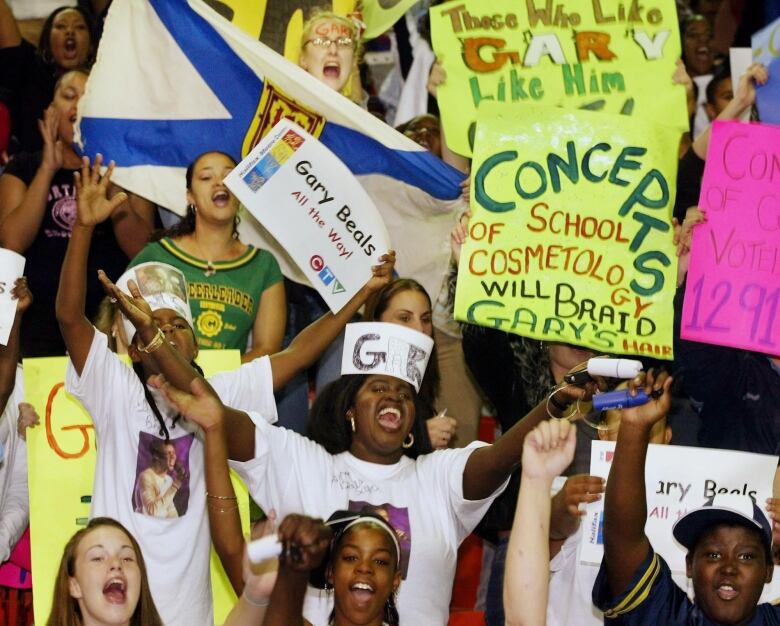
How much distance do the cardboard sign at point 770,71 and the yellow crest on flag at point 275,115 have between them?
1821mm

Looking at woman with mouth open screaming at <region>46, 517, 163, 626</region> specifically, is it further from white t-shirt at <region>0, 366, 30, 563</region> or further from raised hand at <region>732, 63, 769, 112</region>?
raised hand at <region>732, 63, 769, 112</region>

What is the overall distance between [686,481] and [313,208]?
183 cm

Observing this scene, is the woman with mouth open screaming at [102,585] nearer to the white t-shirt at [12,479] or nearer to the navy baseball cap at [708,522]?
the white t-shirt at [12,479]

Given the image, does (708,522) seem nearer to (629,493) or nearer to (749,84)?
(629,493)

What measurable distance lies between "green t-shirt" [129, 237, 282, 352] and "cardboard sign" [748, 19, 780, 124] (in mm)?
2190

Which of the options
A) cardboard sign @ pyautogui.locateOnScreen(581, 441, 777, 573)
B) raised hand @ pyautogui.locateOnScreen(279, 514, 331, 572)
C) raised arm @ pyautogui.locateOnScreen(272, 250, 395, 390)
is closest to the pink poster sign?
cardboard sign @ pyautogui.locateOnScreen(581, 441, 777, 573)

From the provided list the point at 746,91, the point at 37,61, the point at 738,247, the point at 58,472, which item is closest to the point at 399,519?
the point at 58,472

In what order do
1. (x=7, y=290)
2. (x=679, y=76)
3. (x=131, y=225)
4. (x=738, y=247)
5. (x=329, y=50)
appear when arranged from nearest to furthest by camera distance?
(x=7, y=290) < (x=738, y=247) < (x=679, y=76) < (x=131, y=225) < (x=329, y=50)

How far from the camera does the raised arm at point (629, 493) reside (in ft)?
16.5

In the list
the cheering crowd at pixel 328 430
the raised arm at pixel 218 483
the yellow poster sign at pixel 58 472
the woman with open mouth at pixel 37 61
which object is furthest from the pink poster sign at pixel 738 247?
the woman with open mouth at pixel 37 61

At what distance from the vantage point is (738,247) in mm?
6715

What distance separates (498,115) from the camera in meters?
6.71

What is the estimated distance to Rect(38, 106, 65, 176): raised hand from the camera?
6.97 meters

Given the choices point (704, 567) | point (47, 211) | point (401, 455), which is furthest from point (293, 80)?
point (704, 567)
